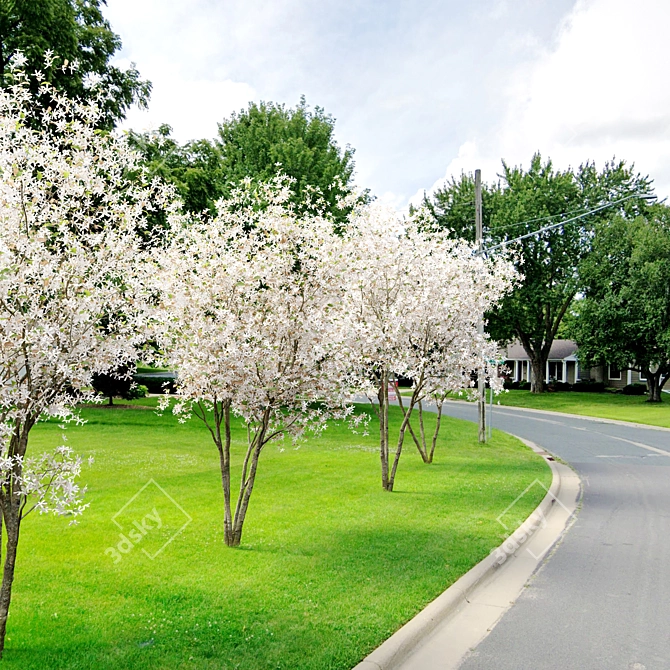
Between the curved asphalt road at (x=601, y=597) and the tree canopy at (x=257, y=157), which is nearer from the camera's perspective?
the curved asphalt road at (x=601, y=597)

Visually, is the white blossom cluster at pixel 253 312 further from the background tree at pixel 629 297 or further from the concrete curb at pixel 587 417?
the background tree at pixel 629 297

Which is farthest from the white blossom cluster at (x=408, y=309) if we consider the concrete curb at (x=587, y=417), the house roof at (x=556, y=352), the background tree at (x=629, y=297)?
the house roof at (x=556, y=352)

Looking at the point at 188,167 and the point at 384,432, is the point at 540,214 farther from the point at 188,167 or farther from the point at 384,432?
the point at 384,432

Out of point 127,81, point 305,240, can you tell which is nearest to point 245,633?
point 305,240

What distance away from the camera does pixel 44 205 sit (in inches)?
208

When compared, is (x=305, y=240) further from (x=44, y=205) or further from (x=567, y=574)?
(x=567, y=574)

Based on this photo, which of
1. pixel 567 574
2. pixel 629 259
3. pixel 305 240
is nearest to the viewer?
pixel 567 574

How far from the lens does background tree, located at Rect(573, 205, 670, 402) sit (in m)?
40.8

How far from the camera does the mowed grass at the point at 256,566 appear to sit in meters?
5.39

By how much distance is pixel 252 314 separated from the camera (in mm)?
7945

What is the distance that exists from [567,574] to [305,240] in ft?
17.3

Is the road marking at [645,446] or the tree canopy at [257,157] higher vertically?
the tree canopy at [257,157]

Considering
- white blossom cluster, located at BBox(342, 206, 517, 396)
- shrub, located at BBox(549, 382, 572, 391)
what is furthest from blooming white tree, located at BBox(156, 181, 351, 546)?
shrub, located at BBox(549, 382, 572, 391)

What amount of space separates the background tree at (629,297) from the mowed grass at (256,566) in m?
30.3
